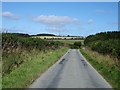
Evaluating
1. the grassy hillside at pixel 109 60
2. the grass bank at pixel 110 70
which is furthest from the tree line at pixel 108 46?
the grass bank at pixel 110 70

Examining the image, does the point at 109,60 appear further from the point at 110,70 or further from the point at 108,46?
the point at 108,46

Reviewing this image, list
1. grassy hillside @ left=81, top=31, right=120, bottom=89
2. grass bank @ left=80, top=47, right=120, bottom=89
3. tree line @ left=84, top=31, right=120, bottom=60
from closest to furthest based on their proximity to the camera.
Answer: grass bank @ left=80, top=47, right=120, bottom=89 → grassy hillside @ left=81, top=31, right=120, bottom=89 → tree line @ left=84, top=31, right=120, bottom=60

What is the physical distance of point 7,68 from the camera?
2027cm

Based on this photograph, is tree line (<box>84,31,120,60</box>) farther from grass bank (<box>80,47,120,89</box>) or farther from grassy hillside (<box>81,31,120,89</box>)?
grass bank (<box>80,47,120,89</box>)

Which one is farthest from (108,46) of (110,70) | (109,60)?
(110,70)

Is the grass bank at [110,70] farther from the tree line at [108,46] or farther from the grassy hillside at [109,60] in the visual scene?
the tree line at [108,46]

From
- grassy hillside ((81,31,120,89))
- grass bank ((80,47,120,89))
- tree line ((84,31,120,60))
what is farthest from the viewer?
tree line ((84,31,120,60))

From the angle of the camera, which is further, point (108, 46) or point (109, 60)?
point (108, 46)

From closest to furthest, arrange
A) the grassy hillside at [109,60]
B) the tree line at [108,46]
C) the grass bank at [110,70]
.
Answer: the grass bank at [110,70]
the grassy hillside at [109,60]
the tree line at [108,46]

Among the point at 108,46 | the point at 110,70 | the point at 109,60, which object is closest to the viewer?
the point at 110,70

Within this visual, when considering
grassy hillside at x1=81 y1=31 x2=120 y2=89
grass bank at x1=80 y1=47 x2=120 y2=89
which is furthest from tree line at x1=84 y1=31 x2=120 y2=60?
grass bank at x1=80 y1=47 x2=120 y2=89

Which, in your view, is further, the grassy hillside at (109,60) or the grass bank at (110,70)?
the grassy hillside at (109,60)

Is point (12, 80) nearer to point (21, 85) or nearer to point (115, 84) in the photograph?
point (21, 85)

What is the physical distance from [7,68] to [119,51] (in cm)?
1486
